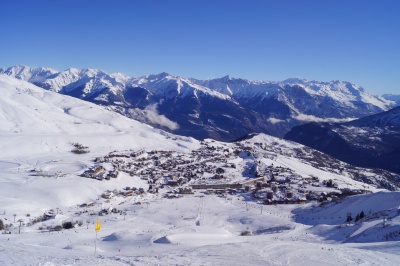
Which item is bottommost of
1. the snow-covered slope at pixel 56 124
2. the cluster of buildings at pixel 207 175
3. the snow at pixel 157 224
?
the snow at pixel 157 224

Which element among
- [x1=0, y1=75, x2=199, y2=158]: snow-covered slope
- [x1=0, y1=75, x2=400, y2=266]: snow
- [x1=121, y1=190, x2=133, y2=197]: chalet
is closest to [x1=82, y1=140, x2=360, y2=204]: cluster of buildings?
[x1=121, y1=190, x2=133, y2=197]: chalet

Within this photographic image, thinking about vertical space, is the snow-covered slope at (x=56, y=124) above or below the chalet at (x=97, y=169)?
above

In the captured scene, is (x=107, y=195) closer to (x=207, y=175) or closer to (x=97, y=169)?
(x=97, y=169)

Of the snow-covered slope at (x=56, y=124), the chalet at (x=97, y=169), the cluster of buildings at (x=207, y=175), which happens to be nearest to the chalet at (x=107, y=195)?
the cluster of buildings at (x=207, y=175)

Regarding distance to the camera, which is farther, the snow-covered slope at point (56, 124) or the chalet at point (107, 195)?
the snow-covered slope at point (56, 124)

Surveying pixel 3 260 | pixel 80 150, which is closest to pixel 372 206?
pixel 3 260

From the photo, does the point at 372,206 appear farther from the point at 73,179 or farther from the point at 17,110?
the point at 17,110

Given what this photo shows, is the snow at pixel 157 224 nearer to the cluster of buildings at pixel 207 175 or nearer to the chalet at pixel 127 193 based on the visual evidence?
the chalet at pixel 127 193

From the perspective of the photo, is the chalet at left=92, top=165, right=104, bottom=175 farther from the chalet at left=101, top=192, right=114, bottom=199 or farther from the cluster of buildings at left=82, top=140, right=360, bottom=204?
the chalet at left=101, top=192, right=114, bottom=199

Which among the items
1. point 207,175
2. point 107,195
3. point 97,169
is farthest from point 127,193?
point 207,175
